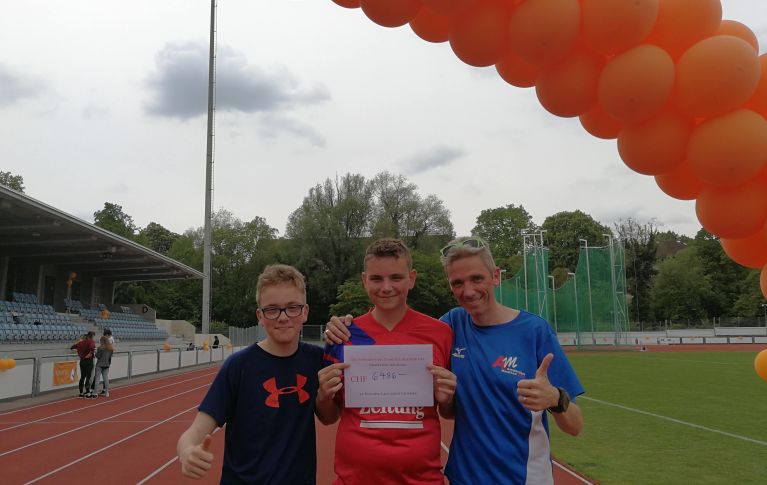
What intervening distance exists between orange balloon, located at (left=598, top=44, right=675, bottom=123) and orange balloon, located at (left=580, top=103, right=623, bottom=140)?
321 mm

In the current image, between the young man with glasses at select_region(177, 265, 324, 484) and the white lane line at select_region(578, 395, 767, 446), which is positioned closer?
the young man with glasses at select_region(177, 265, 324, 484)

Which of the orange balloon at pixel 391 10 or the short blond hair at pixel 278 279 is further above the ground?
the orange balloon at pixel 391 10

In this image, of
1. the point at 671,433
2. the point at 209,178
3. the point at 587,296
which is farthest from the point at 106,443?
the point at 587,296

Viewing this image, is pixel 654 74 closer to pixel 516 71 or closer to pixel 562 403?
pixel 516 71

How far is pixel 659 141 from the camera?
10.2 ft

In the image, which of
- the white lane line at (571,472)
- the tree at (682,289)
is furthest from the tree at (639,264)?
the white lane line at (571,472)

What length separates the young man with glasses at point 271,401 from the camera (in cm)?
254

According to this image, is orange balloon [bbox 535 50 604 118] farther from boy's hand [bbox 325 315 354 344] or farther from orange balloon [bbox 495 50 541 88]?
boy's hand [bbox 325 315 354 344]

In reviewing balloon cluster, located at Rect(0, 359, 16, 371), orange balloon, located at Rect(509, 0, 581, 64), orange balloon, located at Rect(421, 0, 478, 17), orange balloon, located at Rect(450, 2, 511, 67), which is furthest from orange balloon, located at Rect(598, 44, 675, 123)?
balloon cluster, located at Rect(0, 359, 16, 371)

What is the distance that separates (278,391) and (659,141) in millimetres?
2410

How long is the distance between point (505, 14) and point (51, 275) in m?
34.4

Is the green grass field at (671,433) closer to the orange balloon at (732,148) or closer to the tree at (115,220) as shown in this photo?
the orange balloon at (732,148)

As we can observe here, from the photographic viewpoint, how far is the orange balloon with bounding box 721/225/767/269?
3279 mm

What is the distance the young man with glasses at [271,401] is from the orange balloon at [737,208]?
2346 millimetres
